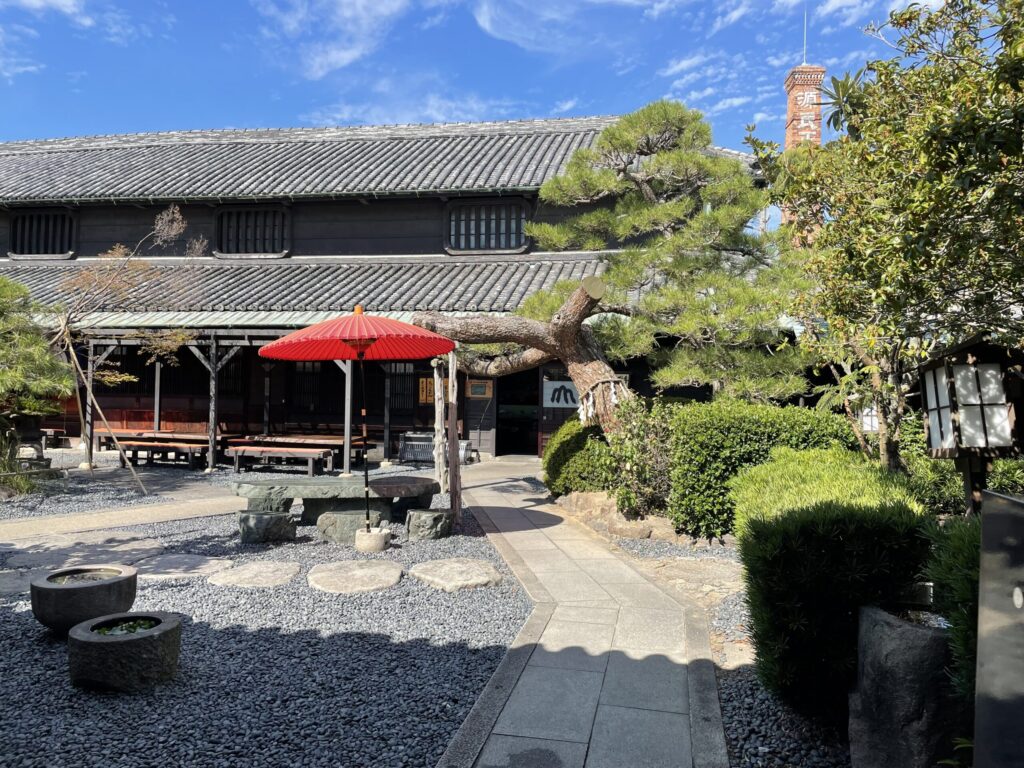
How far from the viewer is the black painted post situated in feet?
4.59

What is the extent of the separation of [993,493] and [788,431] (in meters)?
5.80

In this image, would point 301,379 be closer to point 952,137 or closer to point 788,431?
point 788,431

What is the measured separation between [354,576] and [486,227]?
11934mm

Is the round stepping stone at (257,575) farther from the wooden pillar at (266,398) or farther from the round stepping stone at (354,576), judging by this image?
the wooden pillar at (266,398)

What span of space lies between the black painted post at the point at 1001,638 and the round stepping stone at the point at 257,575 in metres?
5.19

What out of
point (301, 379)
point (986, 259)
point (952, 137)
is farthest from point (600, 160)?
point (301, 379)

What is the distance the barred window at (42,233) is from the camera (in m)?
18.0

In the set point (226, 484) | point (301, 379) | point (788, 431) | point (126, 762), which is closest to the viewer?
point (126, 762)

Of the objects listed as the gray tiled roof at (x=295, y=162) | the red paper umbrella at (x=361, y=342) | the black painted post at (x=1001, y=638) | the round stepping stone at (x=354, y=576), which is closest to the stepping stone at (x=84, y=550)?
the round stepping stone at (x=354, y=576)

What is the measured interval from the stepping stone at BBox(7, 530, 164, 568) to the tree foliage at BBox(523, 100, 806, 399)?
528cm

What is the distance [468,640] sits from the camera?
14.5 ft

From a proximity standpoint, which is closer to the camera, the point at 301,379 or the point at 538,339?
the point at 538,339

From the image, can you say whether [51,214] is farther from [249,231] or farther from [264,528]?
[264,528]

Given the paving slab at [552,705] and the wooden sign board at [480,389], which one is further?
the wooden sign board at [480,389]
